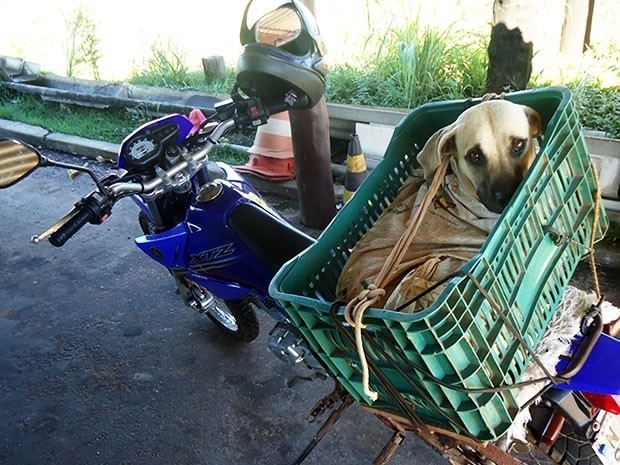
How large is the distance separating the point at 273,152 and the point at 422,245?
2973 millimetres

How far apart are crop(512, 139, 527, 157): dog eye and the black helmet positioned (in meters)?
0.78

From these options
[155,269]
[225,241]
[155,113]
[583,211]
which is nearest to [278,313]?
[225,241]

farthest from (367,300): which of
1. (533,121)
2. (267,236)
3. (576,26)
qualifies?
(576,26)

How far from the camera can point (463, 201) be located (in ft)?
5.60

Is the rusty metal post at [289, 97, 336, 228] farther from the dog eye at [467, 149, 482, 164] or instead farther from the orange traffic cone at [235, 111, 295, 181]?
the dog eye at [467, 149, 482, 164]

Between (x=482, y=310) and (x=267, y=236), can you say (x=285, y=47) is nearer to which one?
(x=267, y=236)

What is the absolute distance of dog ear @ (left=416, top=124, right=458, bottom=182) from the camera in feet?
5.42

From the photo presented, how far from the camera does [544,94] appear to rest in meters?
1.69

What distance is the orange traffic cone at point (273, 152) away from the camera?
433cm

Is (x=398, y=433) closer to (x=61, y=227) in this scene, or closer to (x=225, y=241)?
(x=225, y=241)

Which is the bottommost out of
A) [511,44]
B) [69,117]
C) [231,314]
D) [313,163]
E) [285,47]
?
[231,314]

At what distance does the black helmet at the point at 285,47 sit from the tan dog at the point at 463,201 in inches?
22.5

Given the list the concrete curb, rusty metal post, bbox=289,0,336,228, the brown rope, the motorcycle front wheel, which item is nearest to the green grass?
the concrete curb

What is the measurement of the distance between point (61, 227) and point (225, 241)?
25.8 inches
